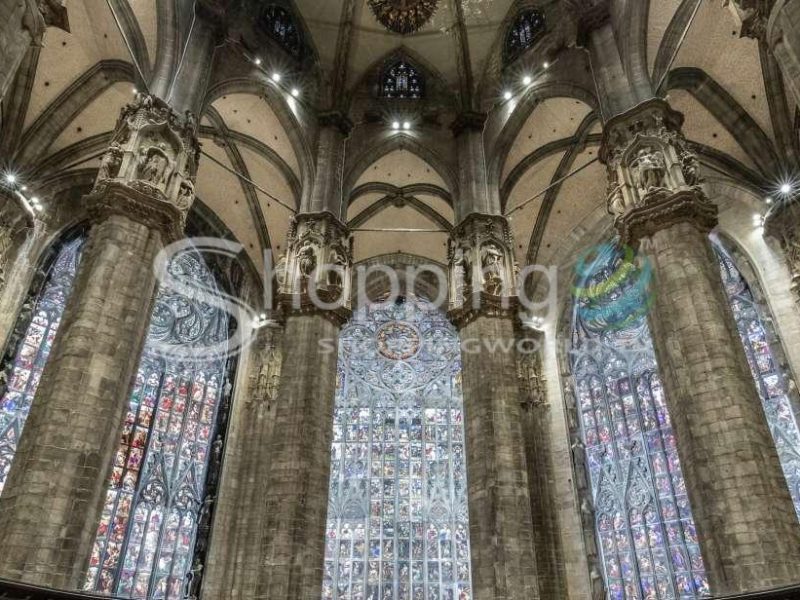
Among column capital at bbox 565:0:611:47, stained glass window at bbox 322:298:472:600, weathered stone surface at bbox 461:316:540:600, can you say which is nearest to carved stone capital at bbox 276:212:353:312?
weathered stone surface at bbox 461:316:540:600

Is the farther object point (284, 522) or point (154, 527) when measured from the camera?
point (154, 527)

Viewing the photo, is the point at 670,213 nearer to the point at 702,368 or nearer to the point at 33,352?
the point at 702,368

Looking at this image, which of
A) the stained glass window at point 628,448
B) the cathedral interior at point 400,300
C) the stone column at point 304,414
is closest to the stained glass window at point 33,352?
the cathedral interior at point 400,300

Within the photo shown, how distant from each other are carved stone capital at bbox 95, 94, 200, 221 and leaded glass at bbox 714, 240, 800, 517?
1094 cm

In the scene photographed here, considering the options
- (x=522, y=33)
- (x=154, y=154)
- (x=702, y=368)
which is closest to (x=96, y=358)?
(x=154, y=154)

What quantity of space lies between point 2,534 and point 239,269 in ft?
39.8

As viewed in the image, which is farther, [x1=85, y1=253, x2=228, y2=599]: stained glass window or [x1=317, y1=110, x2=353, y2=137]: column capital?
[x1=317, y1=110, x2=353, y2=137]: column capital

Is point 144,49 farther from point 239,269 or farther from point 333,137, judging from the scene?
point 239,269

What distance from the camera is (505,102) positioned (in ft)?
53.6

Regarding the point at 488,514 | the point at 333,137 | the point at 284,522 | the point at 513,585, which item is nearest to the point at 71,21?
the point at 333,137

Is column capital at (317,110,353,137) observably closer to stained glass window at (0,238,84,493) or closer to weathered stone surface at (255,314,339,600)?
weathered stone surface at (255,314,339,600)

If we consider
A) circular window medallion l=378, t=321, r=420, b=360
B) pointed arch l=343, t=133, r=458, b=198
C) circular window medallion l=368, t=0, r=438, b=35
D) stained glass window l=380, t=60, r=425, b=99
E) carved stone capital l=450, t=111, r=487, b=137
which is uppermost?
circular window medallion l=368, t=0, r=438, b=35

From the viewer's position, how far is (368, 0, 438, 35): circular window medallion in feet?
57.0

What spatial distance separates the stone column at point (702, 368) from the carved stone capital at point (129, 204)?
25.1 feet
